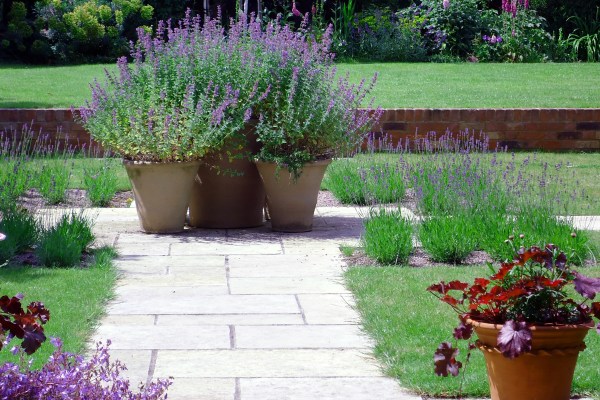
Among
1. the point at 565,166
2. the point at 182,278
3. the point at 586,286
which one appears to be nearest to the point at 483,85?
the point at 565,166

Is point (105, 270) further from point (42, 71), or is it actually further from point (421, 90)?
point (42, 71)

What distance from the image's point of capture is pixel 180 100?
24.7 ft

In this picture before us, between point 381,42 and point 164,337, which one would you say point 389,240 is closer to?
point 164,337

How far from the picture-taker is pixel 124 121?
7.58m

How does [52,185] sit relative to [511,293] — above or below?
below

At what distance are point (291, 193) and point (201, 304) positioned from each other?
7.08 feet

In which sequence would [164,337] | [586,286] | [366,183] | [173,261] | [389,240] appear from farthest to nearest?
1. [366,183]
2. [173,261]
3. [389,240]
4. [164,337]
5. [586,286]

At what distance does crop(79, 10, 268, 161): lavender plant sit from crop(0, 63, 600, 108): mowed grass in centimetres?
433

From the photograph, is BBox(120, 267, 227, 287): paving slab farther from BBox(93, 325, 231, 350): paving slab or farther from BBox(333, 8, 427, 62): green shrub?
BBox(333, 8, 427, 62): green shrub

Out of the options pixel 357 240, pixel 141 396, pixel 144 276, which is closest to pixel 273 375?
pixel 141 396

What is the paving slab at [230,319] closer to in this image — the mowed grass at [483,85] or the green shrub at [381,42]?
the mowed grass at [483,85]

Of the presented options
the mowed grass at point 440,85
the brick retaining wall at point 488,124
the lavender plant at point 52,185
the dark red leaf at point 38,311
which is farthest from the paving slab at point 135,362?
the mowed grass at point 440,85

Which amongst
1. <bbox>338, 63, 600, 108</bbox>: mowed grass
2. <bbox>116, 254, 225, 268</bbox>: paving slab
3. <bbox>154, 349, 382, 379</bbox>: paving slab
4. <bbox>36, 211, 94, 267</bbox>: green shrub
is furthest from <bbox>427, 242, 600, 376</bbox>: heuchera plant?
<bbox>338, 63, 600, 108</bbox>: mowed grass

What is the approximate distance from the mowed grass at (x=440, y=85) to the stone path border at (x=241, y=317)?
197 inches
